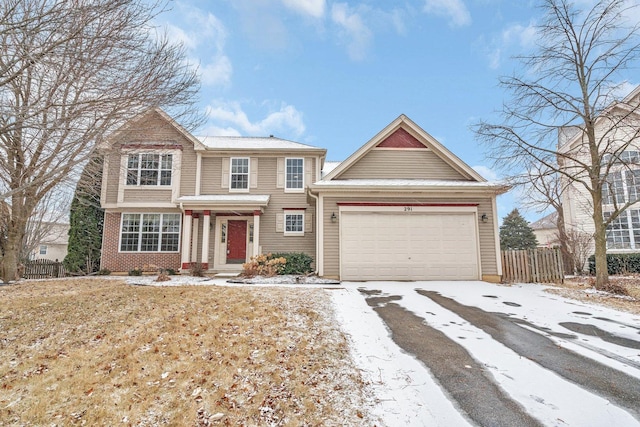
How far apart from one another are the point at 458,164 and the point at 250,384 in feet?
39.4

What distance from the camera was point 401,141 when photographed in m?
13.4

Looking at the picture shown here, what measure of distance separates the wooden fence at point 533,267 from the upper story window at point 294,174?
9470 millimetres

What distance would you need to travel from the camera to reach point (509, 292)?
380 inches

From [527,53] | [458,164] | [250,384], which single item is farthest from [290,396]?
[527,53]

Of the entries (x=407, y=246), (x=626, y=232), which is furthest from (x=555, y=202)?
(x=407, y=246)

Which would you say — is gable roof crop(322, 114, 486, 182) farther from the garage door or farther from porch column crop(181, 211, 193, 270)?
porch column crop(181, 211, 193, 270)

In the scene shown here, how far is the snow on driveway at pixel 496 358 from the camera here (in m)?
3.23

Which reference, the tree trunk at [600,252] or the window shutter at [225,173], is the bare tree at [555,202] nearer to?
the tree trunk at [600,252]

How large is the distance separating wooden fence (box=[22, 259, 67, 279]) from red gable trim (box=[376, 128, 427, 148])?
16.1 metres

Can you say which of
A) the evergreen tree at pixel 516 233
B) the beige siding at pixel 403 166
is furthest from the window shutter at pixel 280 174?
the evergreen tree at pixel 516 233

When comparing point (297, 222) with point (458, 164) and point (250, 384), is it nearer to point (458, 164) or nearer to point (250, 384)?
point (458, 164)

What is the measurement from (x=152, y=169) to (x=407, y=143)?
39.3ft

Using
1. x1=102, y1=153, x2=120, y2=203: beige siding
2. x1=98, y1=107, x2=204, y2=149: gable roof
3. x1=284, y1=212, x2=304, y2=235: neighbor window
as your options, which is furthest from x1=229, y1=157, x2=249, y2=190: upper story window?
x1=98, y1=107, x2=204, y2=149: gable roof

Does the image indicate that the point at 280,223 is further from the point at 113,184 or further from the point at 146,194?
the point at 113,184
